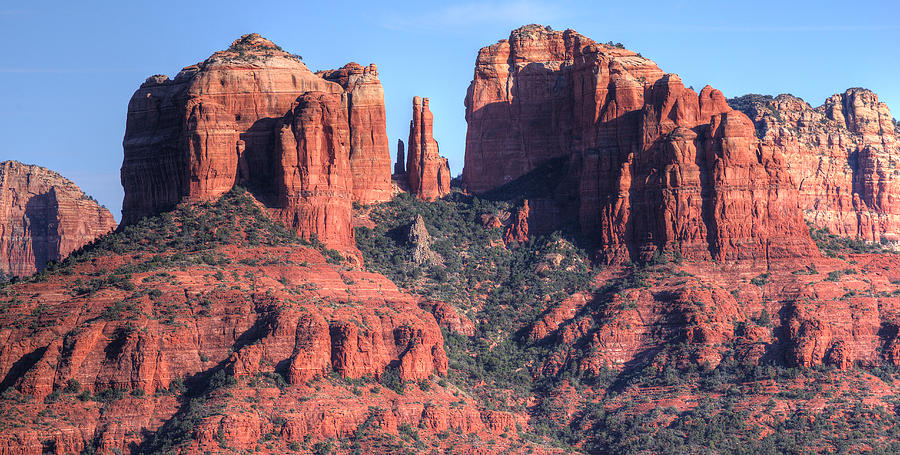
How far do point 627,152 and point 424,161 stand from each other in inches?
832

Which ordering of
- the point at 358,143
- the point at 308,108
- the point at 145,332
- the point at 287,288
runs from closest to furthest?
the point at 145,332, the point at 287,288, the point at 308,108, the point at 358,143

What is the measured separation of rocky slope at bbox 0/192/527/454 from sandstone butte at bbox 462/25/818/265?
985 inches

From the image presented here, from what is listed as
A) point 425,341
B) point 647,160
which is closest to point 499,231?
point 647,160

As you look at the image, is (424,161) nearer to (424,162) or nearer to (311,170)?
(424,162)

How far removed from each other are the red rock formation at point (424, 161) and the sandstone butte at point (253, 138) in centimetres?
794

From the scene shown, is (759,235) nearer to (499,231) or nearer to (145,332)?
(499,231)

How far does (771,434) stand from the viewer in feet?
475

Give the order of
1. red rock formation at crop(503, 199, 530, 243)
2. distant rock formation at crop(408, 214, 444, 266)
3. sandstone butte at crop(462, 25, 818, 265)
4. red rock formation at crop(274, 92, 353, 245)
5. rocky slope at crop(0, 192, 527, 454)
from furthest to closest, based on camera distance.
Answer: red rock formation at crop(503, 199, 530, 243)
distant rock formation at crop(408, 214, 444, 266)
sandstone butte at crop(462, 25, 818, 265)
red rock formation at crop(274, 92, 353, 245)
rocky slope at crop(0, 192, 527, 454)

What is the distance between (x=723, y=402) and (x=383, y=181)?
132ft

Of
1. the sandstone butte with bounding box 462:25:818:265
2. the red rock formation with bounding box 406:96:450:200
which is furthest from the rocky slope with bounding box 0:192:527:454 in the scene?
the red rock formation with bounding box 406:96:450:200

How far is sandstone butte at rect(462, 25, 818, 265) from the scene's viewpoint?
161 metres

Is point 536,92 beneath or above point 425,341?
above

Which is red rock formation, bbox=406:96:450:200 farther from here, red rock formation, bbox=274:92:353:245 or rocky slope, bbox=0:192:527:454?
rocky slope, bbox=0:192:527:454

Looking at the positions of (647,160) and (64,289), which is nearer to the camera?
(64,289)
